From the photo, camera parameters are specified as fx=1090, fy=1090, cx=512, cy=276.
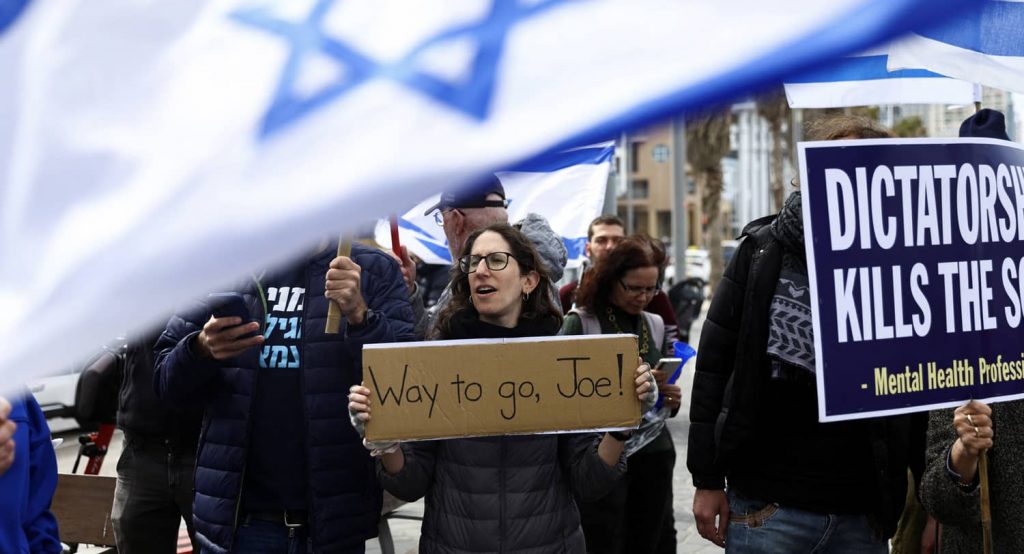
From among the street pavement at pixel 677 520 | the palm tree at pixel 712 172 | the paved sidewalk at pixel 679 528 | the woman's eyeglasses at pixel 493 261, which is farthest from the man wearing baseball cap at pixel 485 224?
the palm tree at pixel 712 172

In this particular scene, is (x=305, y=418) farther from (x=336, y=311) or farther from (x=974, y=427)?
(x=974, y=427)

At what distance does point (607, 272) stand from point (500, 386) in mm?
1962

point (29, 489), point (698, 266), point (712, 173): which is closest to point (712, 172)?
point (712, 173)

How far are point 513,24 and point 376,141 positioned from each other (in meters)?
0.14

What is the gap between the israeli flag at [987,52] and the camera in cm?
212

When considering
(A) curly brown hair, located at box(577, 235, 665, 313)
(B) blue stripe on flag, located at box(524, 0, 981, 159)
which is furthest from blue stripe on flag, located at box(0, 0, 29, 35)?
(A) curly brown hair, located at box(577, 235, 665, 313)

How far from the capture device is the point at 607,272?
4.64 metres

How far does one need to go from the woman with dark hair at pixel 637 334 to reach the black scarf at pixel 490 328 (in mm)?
1338

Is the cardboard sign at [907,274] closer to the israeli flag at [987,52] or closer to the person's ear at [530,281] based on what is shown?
the israeli flag at [987,52]

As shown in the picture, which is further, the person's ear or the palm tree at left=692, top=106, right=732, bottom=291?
the palm tree at left=692, top=106, right=732, bottom=291

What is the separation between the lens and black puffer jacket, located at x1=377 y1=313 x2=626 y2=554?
115 inches

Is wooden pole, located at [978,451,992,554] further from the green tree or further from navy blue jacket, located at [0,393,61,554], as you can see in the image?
the green tree

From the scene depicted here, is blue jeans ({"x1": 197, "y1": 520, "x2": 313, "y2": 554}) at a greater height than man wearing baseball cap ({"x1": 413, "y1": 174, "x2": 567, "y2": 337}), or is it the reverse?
man wearing baseball cap ({"x1": 413, "y1": 174, "x2": 567, "y2": 337})

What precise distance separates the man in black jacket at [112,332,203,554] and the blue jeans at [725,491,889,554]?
218cm
